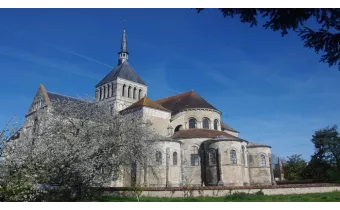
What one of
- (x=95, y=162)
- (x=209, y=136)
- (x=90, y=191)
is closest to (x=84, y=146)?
(x=95, y=162)

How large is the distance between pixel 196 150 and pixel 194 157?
2.67 ft

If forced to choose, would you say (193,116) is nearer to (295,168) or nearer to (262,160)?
(262,160)

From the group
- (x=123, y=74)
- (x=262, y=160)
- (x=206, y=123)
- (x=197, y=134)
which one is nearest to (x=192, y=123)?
(x=206, y=123)

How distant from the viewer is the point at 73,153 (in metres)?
16.3

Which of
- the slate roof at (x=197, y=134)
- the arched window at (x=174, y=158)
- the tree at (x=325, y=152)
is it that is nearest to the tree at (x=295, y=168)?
the tree at (x=325, y=152)

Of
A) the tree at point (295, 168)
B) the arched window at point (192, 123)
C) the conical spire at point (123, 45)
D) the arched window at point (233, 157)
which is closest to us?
the arched window at point (233, 157)

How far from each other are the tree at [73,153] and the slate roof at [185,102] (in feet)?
52.0

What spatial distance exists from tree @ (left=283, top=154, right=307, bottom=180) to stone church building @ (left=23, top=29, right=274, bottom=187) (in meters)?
13.5

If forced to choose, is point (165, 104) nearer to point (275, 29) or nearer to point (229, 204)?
point (229, 204)

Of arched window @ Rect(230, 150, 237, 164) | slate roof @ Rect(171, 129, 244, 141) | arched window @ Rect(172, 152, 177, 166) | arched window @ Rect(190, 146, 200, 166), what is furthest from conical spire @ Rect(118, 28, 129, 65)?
arched window @ Rect(230, 150, 237, 164)

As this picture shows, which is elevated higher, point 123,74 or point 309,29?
point 123,74

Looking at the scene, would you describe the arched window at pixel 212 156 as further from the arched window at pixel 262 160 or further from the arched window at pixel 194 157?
the arched window at pixel 262 160

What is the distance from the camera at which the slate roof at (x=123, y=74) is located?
170 feet

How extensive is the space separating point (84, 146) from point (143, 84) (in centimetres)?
3719
